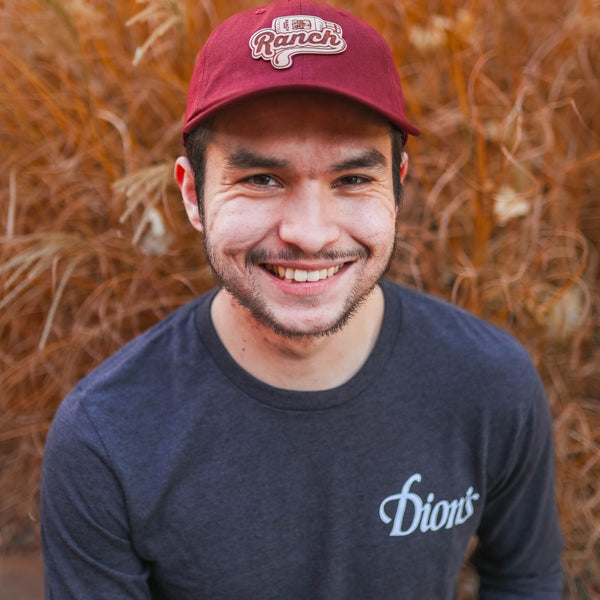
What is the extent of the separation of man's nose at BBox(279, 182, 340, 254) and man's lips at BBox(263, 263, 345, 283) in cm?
7

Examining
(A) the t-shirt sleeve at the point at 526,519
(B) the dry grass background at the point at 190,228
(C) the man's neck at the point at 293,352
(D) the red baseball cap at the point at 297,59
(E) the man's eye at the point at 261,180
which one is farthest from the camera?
(B) the dry grass background at the point at 190,228

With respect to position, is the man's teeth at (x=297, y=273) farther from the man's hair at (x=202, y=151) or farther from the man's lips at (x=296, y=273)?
the man's hair at (x=202, y=151)

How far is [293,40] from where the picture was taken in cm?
123

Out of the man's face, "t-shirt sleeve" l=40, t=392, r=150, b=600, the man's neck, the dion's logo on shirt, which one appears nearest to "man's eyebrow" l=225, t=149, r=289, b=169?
the man's face

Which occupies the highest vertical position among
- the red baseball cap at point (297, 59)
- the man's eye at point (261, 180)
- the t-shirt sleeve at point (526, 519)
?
the red baseball cap at point (297, 59)

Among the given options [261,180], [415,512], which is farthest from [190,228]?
[415,512]

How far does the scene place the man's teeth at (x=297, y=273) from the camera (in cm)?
136

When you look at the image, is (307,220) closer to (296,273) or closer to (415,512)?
(296,273)

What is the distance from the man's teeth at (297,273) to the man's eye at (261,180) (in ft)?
0.57

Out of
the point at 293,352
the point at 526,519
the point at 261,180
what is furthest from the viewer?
the point at 526,519

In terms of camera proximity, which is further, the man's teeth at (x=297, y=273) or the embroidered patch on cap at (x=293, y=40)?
the man's teeth at (x=297, y=273)

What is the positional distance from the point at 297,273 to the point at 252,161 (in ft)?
0.82

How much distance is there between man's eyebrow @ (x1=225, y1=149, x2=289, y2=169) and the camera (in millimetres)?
1274

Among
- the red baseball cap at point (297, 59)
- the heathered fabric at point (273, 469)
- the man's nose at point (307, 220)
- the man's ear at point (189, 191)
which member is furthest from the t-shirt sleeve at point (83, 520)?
the red baseball cap at point (297, 59)
